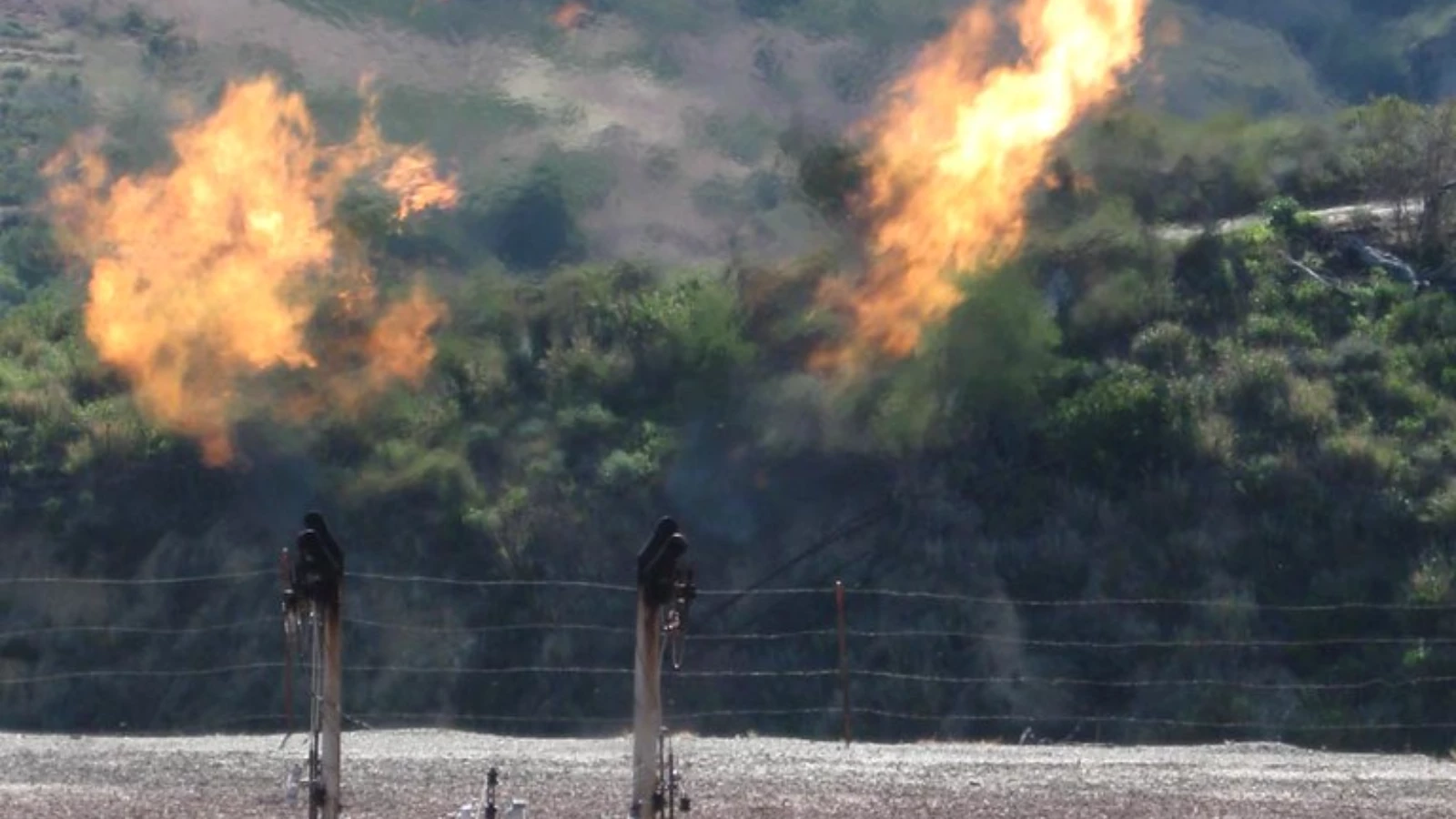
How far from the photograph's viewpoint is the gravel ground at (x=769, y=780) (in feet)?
50.7

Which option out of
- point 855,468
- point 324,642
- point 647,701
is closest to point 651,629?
point 647,701

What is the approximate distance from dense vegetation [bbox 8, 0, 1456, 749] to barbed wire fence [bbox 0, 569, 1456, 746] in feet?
0.17

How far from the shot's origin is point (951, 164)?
29.9m

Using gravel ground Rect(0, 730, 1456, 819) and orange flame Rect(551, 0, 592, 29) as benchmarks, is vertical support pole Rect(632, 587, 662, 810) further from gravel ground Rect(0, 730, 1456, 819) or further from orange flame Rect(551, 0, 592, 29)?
orange flame Rect(551, 0, 592, 29)

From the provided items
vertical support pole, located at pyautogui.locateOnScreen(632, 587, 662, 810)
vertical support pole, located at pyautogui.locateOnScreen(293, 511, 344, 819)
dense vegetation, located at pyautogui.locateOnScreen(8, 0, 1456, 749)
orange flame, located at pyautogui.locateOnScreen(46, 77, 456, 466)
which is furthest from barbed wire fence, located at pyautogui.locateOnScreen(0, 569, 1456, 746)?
vertical support pole, located at pyautogui.locateOnScreen(632, 587, 662, 810)

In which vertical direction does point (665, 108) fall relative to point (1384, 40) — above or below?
below

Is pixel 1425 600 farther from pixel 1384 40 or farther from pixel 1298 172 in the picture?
pixel 1384 40

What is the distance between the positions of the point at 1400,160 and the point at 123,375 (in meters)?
16.5

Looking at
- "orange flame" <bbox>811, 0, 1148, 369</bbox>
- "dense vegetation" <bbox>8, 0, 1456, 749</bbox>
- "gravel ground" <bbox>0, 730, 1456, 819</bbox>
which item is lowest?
"gravel ground" <bbox>0, 730, 1456, 819</bbox>

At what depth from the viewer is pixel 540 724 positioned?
81.9 feet

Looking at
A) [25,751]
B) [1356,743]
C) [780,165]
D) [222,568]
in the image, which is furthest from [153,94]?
[1356,743]

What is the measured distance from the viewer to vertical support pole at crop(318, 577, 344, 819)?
12047 mm

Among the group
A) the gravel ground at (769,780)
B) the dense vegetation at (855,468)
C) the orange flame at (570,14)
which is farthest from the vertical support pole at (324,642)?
the orange flame at (570,14)

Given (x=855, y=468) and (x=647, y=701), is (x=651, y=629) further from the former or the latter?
(x=855, y=468)
